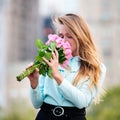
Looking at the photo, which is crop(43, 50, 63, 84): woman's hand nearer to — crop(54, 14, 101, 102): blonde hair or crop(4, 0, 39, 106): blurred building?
crop(54, 14, 101, 102): blonde hair

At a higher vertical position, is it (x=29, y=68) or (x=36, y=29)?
(x=29, y=68)

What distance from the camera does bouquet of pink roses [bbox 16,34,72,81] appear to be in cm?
587

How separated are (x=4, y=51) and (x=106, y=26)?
15033 mm

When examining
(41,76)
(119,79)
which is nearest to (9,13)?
(119,79)

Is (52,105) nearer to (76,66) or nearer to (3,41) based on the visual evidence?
(76,66)

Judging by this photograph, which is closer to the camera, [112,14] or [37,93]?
[37,93]

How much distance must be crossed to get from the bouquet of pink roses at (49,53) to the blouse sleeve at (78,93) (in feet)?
0.46

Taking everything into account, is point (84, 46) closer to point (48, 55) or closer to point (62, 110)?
point (48, 55)

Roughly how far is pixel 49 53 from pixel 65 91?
29 cm

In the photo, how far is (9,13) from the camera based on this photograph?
12006cm

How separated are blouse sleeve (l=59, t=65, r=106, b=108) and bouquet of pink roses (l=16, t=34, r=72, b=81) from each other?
14cm

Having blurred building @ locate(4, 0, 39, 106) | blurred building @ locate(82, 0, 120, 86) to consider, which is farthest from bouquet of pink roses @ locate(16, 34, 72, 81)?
blurred building @ locate(4, 0, 39, 106)

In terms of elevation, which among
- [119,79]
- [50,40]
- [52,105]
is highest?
[50,40]

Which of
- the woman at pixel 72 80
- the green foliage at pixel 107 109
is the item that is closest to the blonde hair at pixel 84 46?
the woman at pixel 72 80
